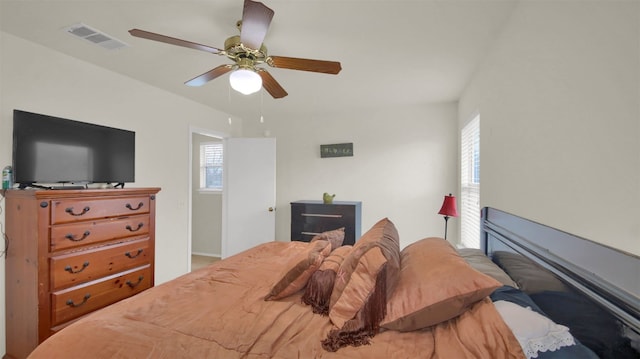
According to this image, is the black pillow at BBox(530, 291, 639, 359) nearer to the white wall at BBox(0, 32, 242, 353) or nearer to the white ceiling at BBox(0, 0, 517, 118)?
the white ceiling at BBox(0, 0, 517, 118)

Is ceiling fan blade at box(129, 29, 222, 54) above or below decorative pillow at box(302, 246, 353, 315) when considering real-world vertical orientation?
above

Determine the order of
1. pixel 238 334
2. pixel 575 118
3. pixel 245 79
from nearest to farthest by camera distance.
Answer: pixel 575 118 < pixel 238 334 < pixel 245 79

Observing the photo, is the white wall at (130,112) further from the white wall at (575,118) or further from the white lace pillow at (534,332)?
the white wall at (575,118)

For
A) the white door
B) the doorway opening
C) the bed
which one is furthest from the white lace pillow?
the doorway opening

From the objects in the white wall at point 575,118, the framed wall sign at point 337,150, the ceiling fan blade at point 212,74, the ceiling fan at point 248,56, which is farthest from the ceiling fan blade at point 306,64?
the framed wall sign at point 337,150

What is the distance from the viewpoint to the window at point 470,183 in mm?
2611

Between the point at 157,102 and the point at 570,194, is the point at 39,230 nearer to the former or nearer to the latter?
the point at 157,102

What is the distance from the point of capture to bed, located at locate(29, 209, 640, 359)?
81 cm

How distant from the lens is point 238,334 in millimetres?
1095

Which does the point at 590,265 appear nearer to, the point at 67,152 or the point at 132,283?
the point at 132,283

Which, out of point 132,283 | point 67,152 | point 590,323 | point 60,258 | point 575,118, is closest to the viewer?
point 590,323

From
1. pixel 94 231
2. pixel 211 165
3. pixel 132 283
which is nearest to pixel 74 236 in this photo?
pixel 94 231

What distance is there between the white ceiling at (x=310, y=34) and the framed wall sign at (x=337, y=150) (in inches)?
46.1

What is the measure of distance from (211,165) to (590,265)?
4.99 meters
